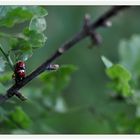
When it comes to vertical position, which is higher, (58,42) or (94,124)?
(58,42)

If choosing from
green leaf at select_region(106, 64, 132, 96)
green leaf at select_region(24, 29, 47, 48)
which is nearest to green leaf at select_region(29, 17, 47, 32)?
green leaf at select_region(24, 29, 47, 48)

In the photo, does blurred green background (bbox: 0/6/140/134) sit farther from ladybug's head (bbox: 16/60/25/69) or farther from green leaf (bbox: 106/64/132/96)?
ladybug's head (bbox: 16/60/25/69)

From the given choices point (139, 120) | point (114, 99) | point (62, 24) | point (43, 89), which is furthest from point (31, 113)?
point (62, 24)

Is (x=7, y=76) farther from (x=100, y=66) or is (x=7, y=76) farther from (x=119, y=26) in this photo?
(x=119, y=26)

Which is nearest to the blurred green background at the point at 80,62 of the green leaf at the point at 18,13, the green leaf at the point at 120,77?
the green leaf at the point at 120,77

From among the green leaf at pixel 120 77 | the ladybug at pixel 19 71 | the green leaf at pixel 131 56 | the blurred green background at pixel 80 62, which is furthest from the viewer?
the blurred green background at pixel 80 62

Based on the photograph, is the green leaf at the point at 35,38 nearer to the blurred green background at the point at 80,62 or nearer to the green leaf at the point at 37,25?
the green leaf at the point at 37,25
